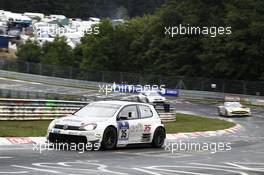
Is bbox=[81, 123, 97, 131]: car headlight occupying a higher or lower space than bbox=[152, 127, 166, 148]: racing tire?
higher

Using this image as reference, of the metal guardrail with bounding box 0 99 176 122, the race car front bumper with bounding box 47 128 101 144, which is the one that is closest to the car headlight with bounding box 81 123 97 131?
the race car front bumper with bounding box 47 128 101 144

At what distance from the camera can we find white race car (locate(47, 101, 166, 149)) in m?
16.2

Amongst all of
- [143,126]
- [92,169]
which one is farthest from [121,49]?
[92,169]

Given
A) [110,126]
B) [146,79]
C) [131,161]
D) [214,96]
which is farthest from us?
[146,79]

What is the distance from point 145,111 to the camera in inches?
731

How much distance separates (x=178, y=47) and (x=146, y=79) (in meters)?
17.9

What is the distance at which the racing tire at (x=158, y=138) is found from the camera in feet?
61.4

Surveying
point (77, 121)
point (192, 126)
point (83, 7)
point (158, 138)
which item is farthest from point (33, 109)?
point (83, 7)

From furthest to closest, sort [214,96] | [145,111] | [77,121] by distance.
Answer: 1. [214,96]
2. [145,111]
3. [77,121]

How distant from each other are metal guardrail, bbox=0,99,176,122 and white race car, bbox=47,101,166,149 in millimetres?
9170

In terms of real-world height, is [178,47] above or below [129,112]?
above

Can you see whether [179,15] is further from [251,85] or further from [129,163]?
[129,163]

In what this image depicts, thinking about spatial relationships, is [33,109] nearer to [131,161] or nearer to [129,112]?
[129,112]

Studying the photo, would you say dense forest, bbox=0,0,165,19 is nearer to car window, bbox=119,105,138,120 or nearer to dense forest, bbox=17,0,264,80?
dense forest, bbox=17,0,264,80
